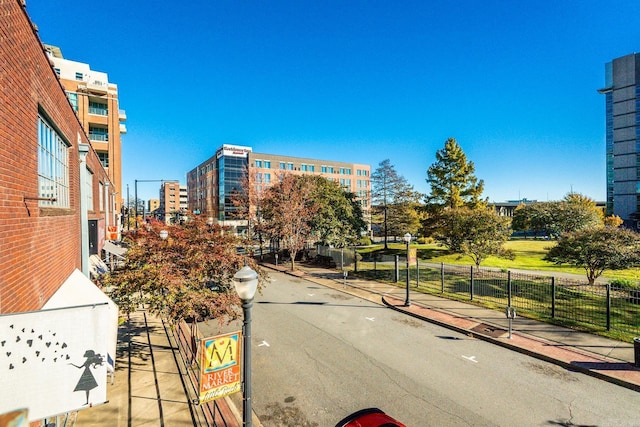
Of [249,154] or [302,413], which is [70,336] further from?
[249,154]

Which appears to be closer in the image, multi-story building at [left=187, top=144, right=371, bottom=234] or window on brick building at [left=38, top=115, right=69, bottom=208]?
window on brick building at [left=38, top=115, right=69, bottom=208]

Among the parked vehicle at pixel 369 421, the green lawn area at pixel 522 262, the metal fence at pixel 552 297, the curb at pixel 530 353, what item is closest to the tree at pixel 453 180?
the green lawn area at pixel 522 262

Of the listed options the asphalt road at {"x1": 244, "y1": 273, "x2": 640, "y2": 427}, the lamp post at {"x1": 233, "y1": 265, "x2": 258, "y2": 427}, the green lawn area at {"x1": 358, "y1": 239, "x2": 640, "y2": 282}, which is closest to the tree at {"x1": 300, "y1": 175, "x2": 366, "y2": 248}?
the green lawn area at {"x1": 358, "y1": 239, "x2": 640, "y2": 282}

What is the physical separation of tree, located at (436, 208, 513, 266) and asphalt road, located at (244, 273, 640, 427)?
11.2m

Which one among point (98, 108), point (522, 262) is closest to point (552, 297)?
point (522, 262)

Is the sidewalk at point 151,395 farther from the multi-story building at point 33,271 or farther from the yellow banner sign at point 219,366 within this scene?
the yellow banner sign at point 219,366

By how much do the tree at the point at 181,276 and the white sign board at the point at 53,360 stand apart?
4.08 metres

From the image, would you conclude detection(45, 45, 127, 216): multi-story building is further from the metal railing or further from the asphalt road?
the asphalt road

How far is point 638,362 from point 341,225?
1094 inches

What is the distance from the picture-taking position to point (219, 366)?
6.24 meters

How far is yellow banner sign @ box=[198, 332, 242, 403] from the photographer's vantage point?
6039mm

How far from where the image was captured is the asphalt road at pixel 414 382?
799 centimetres

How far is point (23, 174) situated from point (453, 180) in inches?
1538

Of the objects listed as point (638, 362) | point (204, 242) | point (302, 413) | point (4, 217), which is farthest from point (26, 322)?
point (638, 362)
